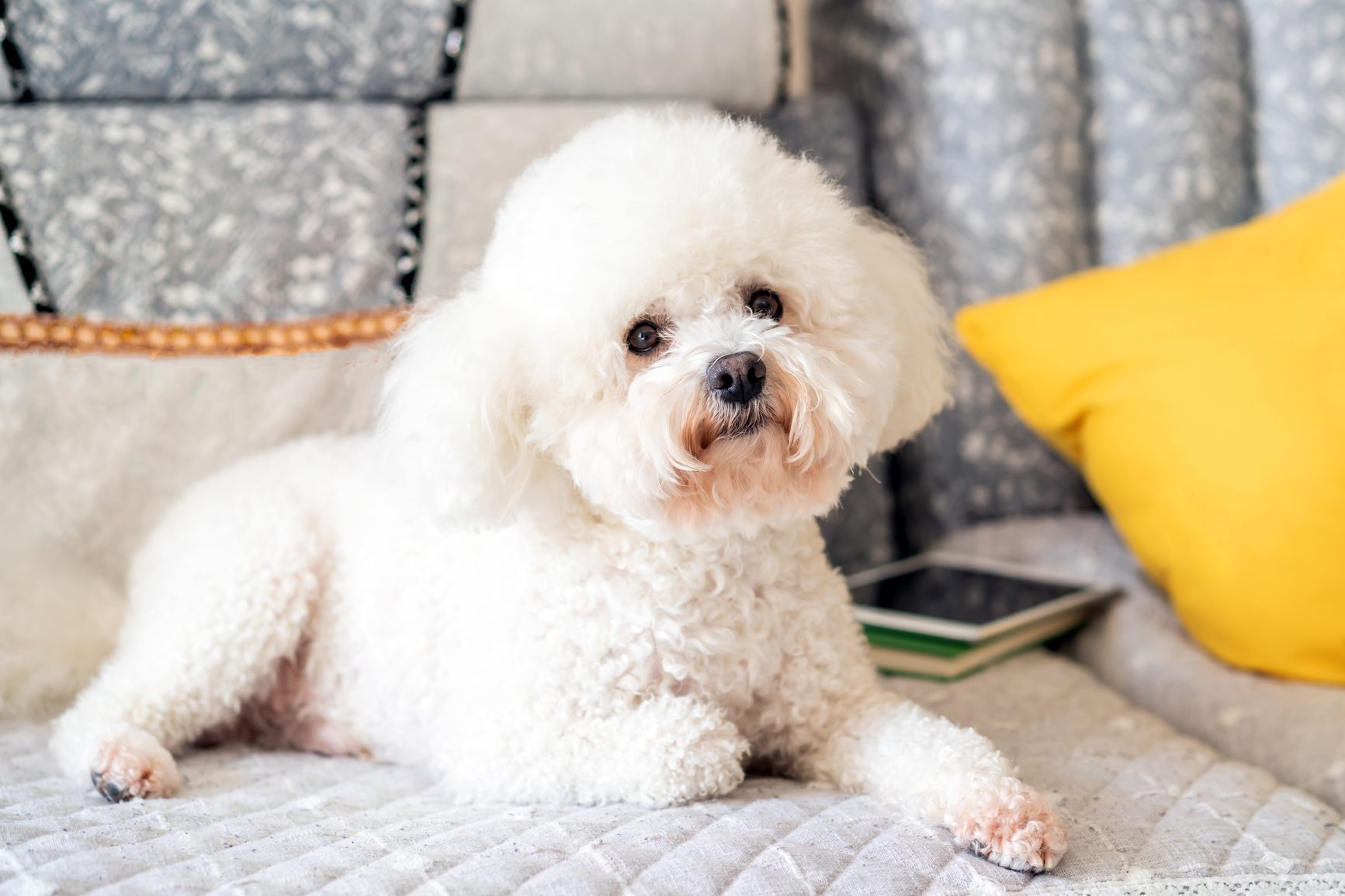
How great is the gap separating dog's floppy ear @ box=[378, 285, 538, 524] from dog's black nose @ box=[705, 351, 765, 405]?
0.17 meters

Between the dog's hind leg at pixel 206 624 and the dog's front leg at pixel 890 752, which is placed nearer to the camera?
the dog's front leg at pixel 890 752

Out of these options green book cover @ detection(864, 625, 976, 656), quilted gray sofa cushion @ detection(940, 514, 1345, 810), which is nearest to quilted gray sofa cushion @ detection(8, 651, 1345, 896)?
quilted gray sofa cushion @ detection(940, 514, 1345, 810)

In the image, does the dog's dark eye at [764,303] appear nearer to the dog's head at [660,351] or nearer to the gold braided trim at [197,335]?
the dog's head at [660,351]

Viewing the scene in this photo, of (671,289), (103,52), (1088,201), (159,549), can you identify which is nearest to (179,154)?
(103,52)

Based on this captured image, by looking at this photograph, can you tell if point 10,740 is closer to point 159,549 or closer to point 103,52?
point 159,549

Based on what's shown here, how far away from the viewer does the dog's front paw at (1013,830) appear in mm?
842

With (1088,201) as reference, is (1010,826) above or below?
below

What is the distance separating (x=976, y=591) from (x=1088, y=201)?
742mm

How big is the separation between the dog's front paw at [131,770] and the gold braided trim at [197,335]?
21.7 inches

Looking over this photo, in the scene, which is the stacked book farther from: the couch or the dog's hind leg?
the dog's hind leg

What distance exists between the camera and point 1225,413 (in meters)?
1.34

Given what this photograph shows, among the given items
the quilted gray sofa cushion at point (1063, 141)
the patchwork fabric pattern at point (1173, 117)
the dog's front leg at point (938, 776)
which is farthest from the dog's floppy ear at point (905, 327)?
the patchwork fabric pattern at point (1173, 117)

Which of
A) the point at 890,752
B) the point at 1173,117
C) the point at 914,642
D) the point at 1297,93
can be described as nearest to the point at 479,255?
the point at 914,642

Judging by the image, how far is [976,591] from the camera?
62.0 inches
